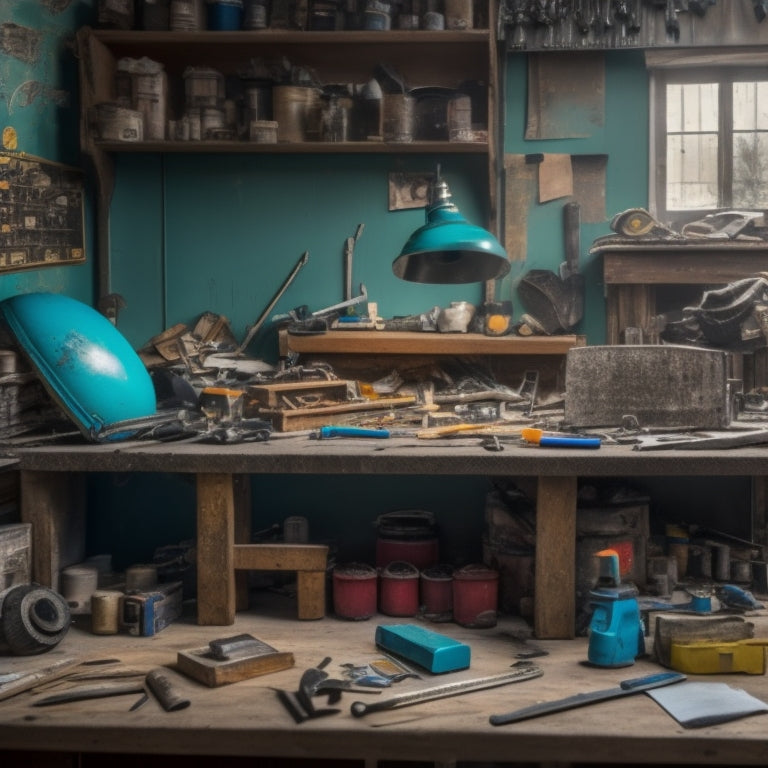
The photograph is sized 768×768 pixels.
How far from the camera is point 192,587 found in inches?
152

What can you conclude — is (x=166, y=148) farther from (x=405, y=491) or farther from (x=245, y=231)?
(x=405, y=491)

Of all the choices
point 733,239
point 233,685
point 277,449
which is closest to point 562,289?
point 733,239

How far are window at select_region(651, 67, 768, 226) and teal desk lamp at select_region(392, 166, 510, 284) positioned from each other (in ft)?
4.18

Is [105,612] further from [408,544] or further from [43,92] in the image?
[43,92]

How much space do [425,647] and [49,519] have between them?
4.45 feet

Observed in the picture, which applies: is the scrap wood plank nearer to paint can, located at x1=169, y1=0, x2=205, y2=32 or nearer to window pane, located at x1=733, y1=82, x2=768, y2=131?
paint can, located at x1=169, y1=0, x2=205, y2=32

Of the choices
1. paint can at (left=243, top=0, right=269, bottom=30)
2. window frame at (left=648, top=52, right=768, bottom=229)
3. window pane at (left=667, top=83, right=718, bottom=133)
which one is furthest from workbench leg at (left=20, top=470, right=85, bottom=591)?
window pane at (left=667, top=83, right=718, bottom=133)

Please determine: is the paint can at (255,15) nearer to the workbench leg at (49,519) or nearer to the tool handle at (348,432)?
the tool handle at (348,432)

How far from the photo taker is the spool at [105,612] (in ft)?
11.1

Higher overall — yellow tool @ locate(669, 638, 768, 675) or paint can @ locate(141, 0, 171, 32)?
paint can @ locate(141, 0, 171, 32)

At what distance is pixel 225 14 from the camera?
432 centimetres

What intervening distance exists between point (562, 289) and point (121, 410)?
2.01 m

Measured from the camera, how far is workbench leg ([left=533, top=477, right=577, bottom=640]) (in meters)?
3.22

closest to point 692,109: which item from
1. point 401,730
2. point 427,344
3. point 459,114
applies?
point 459,114
